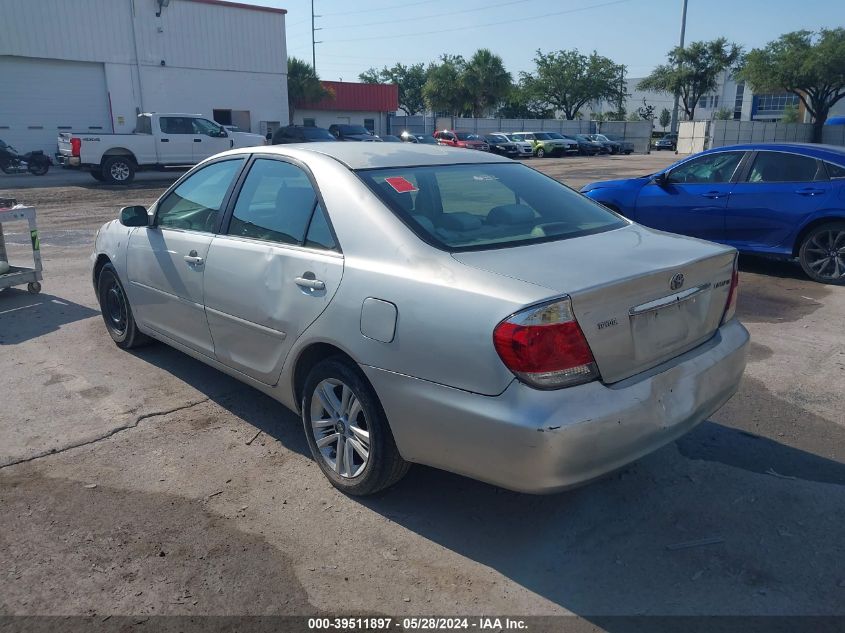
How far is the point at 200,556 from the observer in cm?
305

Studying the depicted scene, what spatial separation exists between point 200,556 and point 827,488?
302 centimetres

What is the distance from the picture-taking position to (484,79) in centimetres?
6097

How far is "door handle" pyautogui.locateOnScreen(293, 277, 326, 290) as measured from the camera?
335 centimetres

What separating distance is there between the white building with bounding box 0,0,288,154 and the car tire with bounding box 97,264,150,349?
92.5 feet

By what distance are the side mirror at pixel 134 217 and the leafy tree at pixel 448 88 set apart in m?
59.5

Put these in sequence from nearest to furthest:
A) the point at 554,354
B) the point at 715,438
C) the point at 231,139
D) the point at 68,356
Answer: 1. the point at 554,354
2. the point at 715,438
3. the point at 68,356
4. the point at 231,139

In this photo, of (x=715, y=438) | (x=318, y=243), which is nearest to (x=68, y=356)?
(x=318, y=243)

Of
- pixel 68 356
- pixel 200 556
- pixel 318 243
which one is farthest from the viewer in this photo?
pixel 68 356

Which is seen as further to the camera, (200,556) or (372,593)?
(200,556)

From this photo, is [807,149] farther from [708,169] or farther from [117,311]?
[117,311]

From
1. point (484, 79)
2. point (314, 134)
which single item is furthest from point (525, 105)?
point (314, 134)

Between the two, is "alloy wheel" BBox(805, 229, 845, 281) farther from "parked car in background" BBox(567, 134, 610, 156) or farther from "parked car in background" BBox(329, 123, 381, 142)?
"parked car in background" BBox(567, 134, 610, 156)

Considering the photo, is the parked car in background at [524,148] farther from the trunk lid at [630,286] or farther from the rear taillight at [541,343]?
the rear taillight at [541,343]

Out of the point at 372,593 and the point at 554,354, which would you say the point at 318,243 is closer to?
the point at 554,354
